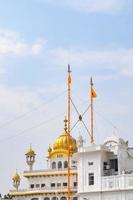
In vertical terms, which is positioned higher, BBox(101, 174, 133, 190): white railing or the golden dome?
the golden dome

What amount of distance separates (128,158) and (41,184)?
21.2 meters

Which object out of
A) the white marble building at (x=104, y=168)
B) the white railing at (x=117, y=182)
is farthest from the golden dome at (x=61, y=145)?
the white railing at (x=117, y=182)

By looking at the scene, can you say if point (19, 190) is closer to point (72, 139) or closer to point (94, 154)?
point (72, 139)

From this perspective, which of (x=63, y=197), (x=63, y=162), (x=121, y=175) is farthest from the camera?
(x=63, y=162)

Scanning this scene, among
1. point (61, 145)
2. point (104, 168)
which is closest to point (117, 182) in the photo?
point (104, 168)

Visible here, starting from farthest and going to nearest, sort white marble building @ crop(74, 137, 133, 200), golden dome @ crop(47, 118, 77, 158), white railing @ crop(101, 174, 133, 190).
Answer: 1. golden dome @ crop(47, 118, 77, 158)
2. white marble building @ crop(74, 137, 133, 200)
3. white railing @ crop(101, 174, 133, 190)

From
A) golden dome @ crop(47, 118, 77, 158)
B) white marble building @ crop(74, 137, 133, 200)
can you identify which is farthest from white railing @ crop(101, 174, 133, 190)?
golden dome @ crop(47, 118, 77, 158)

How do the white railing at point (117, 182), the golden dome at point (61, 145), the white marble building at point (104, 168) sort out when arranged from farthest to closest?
the golden dome at point (61, 145)
the white marble building at point (104, 168)
the white railing at point (117, 182)

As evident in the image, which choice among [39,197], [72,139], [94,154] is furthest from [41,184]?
[94,154]

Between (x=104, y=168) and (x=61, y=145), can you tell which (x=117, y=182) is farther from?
(x=61, y=145)

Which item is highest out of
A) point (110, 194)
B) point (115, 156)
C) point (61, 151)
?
point (61, 151)

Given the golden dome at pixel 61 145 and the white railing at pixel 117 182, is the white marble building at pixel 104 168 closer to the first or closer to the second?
the white railing at pixel 117 182

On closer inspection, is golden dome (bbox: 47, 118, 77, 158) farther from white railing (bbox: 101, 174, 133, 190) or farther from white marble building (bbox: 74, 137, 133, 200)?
white railing (bbox: 101, 174, 133, 190)

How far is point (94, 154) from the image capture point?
46.2 m
